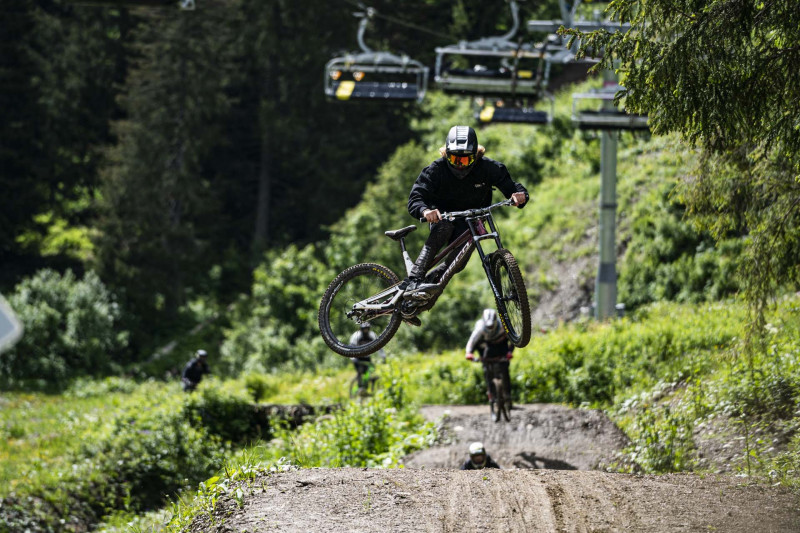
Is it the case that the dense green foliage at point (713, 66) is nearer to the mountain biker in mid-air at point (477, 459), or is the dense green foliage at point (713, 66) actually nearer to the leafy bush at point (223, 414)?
the mountain biker in mid-air at point (477, 459)

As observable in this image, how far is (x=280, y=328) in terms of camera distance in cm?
4222

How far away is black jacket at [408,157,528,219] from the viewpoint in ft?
36.0

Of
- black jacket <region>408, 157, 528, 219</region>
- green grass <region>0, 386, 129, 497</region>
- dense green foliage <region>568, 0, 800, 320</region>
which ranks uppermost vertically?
dense green foliage <region>568, 0, 800, 320</region>

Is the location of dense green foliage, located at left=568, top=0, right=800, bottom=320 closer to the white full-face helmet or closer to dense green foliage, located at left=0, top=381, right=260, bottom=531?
the white full-face helmet

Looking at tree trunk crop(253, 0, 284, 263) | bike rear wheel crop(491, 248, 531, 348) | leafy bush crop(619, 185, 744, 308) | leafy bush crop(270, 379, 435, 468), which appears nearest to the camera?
bike rear wheel crop(491, 248, 531, 348)

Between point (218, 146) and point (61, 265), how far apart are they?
10313 millimetres

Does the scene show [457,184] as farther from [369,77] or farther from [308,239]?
[308,239]

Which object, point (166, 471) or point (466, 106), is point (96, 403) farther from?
point (466, 106)

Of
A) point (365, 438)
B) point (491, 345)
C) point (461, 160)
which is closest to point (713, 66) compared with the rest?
point (461, 160)

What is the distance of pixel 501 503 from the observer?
36.8 feet

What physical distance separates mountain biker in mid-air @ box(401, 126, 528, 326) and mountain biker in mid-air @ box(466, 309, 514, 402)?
242 inches

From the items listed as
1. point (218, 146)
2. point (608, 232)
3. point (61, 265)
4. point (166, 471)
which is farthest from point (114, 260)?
point (608, 232)

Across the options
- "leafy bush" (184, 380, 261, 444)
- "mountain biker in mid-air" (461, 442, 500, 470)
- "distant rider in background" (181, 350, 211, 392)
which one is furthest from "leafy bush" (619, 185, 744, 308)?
"mountain biker in mid-air" (461, 442, 500, 470)

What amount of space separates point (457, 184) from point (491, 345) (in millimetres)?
7546
